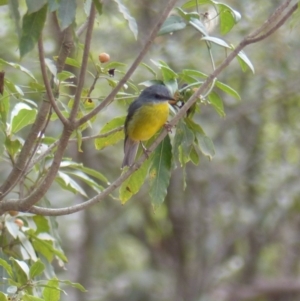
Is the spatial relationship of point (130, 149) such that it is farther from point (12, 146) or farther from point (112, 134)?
point (12, 146)

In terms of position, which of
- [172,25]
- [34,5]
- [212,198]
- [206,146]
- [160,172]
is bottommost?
[212,198]

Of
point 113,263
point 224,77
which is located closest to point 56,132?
point 224,77

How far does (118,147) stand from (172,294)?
2.62 m

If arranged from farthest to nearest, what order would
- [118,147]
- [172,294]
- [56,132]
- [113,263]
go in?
[113,263] < [172,294] < [118,147] < [56,132]

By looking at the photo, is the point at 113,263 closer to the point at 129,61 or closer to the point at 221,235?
the point at 221,235

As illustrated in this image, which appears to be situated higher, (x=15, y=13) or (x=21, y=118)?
(x=15, y=13)

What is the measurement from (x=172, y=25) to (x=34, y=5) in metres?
0.80

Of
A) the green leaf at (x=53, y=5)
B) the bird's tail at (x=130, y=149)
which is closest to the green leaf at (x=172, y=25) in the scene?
the green leaf at (x=53, y=5)

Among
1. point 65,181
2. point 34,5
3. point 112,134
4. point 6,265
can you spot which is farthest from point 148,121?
point 34,5

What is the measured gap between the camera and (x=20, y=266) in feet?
9.81

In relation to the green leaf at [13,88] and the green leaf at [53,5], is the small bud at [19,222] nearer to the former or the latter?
the green leaf at [13,88]

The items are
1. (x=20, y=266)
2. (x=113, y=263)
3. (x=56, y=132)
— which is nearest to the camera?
(x=20, y=266)

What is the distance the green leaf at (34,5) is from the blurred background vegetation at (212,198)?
496 centimetres

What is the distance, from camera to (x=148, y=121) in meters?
3.78
